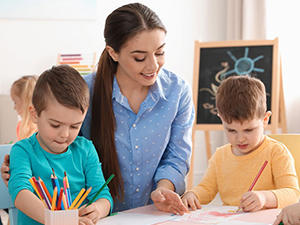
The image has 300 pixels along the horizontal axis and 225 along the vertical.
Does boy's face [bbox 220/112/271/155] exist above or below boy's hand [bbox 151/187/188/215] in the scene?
above

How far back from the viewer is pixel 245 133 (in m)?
1.56

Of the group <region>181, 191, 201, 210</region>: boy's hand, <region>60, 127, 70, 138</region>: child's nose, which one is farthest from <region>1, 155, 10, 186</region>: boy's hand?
<region>181, 191, 201, 210</region>: boy's hand

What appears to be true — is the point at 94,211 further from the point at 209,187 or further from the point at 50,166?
the point at 209,187

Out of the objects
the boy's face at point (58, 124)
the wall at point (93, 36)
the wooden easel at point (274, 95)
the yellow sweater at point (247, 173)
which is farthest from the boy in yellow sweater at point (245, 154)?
the wall at point (93, 36)

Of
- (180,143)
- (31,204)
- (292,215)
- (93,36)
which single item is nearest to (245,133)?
(180,143)

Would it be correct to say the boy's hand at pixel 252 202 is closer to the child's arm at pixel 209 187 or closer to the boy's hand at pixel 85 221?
the child's arm at pixel 209 187

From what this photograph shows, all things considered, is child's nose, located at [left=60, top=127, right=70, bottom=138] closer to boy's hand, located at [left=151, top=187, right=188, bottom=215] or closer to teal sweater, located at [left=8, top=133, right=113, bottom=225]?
teal sweater, located at [left=8, top=133, right=113, bottom=225]

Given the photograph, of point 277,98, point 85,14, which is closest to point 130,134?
point 277,98

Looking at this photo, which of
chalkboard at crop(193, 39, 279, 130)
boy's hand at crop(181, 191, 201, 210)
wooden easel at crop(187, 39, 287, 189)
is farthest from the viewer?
chalkboard at crop(193, 39, 279, 130)

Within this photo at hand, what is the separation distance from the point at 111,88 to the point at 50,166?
42 cm

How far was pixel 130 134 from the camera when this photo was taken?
165 cm

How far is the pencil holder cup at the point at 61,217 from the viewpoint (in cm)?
98

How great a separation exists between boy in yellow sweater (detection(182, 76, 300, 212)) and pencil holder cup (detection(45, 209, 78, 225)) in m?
0.56

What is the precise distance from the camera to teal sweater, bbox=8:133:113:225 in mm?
1229
